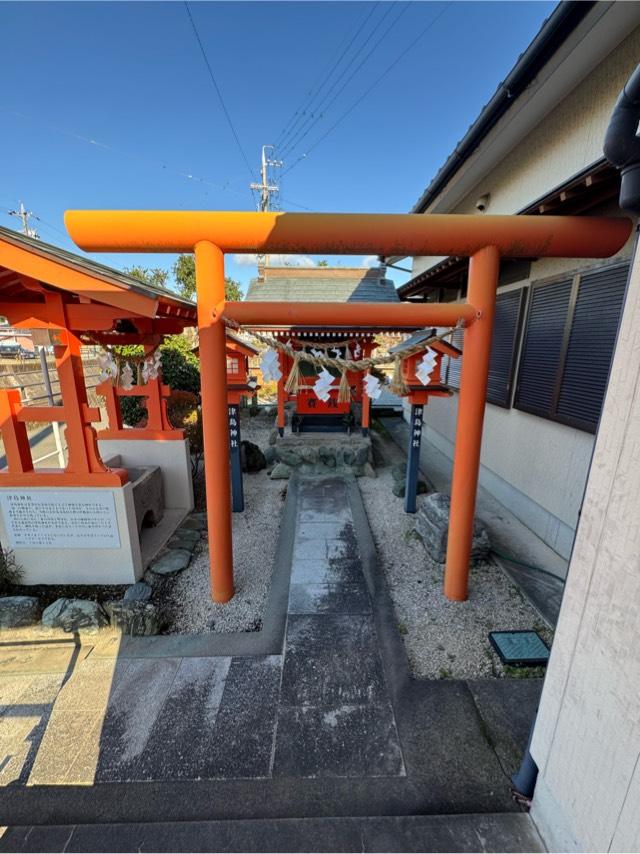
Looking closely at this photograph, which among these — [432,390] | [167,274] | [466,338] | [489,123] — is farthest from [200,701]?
[167,274]

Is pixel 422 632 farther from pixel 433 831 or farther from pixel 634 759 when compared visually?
pixel 634 759

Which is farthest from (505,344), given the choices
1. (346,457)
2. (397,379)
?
(346,457)

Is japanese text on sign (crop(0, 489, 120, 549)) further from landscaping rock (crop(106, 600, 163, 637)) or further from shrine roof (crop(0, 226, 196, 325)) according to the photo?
shrine roof (crop(0, 226, 196, 325))

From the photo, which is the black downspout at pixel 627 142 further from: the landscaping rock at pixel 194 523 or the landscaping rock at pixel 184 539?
the landscaping rock at pixel 194 523

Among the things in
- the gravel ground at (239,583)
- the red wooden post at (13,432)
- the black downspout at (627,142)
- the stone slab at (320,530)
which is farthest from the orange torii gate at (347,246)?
the stone slab at (320,530)

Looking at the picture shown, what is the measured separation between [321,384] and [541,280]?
374cm

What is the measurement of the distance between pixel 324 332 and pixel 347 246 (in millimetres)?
4611

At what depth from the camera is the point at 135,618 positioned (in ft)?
10.7

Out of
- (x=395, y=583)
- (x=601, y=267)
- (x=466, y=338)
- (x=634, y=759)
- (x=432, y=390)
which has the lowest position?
(x=395, y=583)

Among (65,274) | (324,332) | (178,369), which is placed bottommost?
(178,369)

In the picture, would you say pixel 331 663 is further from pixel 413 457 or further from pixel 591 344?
pixel 591 344

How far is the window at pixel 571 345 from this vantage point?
12.3ft

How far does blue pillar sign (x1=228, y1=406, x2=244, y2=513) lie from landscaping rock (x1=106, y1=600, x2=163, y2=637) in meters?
2.50

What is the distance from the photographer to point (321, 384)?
3.74 m
